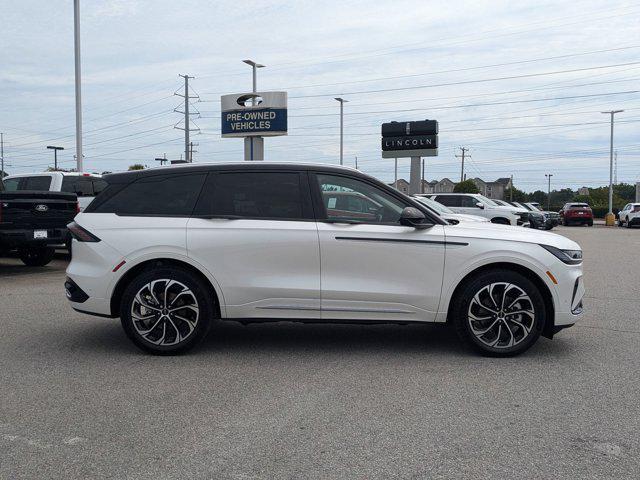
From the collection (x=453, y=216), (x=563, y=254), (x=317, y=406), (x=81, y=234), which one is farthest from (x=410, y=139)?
(x=317, y=406)

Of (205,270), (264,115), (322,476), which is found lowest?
(322,476)

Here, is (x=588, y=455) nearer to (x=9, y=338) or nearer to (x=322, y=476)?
(x=322, y=476)

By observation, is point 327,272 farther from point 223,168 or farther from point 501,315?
point 501,315

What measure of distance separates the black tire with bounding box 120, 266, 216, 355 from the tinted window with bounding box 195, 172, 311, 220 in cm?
64

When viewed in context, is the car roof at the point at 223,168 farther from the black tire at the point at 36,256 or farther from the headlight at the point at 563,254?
the black tire at the point at 36,256

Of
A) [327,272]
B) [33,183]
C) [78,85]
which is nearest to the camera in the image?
[327,272]

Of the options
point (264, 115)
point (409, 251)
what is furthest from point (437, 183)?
point (409, 251)

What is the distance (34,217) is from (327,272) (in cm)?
794

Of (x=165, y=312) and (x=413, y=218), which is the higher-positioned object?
(x=413, y=218)

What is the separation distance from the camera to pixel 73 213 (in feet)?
39.9

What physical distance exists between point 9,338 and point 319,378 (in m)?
3.46

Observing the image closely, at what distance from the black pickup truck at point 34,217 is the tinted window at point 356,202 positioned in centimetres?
761

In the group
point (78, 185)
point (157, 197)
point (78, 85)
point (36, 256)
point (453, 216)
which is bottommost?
point (36, 256)

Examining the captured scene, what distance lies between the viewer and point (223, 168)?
5.93 m
